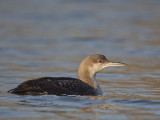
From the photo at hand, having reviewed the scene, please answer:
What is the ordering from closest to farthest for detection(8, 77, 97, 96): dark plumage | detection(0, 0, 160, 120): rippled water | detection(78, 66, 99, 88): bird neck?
detection(0, 0, 160, 120): rippled water
detection(8, 77, 97, 96): dark plumage
detection(78, 66, 99, 88): bird neck

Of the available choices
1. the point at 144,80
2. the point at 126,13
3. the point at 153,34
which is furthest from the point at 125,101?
the point at 126,13

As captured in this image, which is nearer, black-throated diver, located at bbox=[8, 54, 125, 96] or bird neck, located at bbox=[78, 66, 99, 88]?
black-throated diver, located at bbox=[8, 54, 125, 96]

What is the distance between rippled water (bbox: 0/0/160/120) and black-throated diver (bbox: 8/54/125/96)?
0.46 feet

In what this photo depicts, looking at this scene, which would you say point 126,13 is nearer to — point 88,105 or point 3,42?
point 3,42

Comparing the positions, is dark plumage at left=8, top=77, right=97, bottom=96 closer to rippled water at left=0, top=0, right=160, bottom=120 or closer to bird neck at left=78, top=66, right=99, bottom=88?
rippled water at left=0, top=0, right=160, bottom=120

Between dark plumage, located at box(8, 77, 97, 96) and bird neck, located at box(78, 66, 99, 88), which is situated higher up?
bird neck, located at box(78, 66, 99, 88)

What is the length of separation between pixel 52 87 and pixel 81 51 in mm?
6139

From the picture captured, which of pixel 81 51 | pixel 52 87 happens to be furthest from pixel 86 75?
pixel 81 51

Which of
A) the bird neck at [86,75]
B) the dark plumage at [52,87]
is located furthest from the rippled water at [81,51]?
the bird neck at [86,75]

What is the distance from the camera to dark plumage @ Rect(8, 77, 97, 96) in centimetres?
835

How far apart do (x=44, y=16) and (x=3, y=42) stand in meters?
5.16

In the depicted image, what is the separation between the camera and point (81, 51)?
47.8ft

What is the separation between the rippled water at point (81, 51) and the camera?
781 centimetres

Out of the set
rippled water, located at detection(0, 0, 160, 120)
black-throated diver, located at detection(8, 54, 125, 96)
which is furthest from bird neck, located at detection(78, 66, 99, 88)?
rippled water, located at detection(0, 0, 160, 120)
